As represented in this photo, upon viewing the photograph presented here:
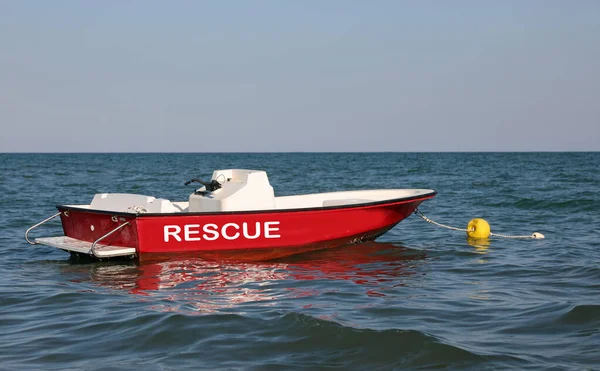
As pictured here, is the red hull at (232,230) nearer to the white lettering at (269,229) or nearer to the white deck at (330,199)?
the white lettering at (269,229)

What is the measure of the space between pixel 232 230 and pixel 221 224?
192 mm

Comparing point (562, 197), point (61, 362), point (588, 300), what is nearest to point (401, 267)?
point (588, 300)

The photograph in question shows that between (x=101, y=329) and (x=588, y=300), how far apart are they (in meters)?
4.94

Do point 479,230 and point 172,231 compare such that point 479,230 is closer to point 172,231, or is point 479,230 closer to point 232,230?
point 232,230

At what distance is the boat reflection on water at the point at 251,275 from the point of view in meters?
8.16

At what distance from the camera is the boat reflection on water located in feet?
26.8

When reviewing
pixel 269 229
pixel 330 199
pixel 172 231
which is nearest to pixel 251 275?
pixel 269 229

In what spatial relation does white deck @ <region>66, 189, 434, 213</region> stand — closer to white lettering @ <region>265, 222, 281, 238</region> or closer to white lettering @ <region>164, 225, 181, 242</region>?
white lettering @ <region>265, 222, 281, 238</region>

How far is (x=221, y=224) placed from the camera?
33.5 feet

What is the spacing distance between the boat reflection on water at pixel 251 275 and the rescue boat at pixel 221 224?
0.68 feet

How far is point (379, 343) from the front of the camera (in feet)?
19.7

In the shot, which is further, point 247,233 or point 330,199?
point 330,199

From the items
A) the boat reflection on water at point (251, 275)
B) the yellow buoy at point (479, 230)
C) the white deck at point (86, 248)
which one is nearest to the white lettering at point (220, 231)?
the boat reflection on water at point (251, 275)

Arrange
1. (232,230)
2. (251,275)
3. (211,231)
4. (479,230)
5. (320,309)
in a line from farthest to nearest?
(479,230) → (232,230) → (211,231) → (251,275) → (320,309)
